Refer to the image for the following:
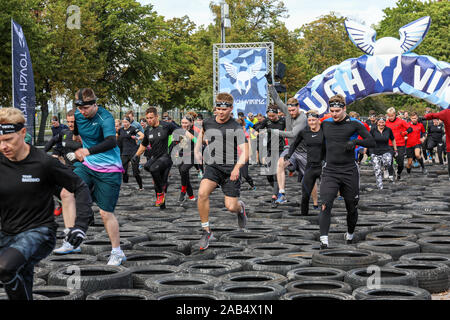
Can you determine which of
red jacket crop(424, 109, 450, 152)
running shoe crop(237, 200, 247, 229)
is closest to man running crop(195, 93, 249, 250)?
running shoe crop(237, 200, 247, 229)

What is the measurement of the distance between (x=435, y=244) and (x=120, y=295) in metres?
4.40

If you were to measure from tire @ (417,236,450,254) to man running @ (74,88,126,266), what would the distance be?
12.6ft

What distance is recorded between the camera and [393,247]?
312 inches

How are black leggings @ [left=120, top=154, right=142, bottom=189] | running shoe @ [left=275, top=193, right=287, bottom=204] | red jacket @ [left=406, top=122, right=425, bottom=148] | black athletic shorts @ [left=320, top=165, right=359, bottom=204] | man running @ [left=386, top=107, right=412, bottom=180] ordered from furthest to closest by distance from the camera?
red jacket @ [left=406, top=122, right=425, bottom=148] < man running @ [left=386, top=107, right=412, bottom=180] < black leggings @ [left=120, top=154, right=142, bottom=189] < running shoe @ [left=275, top=193, right=287, bottom=204] < black athletic shorts @ [left=320, top=165, right=359, bottom=204]

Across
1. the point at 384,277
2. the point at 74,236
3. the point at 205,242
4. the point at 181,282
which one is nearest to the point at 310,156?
the point at 205,242

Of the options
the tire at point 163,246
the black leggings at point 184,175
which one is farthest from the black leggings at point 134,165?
the tire at point 163,246

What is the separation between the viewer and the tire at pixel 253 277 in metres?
6.39

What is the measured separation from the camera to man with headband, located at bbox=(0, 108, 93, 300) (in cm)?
427

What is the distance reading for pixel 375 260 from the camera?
281 inches

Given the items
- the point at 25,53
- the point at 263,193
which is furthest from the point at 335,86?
the point at 25,53

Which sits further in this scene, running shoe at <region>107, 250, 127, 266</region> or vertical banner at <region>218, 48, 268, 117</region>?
vertical banner at <region>218, 48, 268, 117</region>

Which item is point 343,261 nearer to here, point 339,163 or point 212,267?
point 212,267

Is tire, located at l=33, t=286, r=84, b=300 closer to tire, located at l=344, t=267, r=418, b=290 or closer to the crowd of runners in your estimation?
the crowd of runners

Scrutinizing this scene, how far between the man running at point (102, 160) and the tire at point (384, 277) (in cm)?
260
